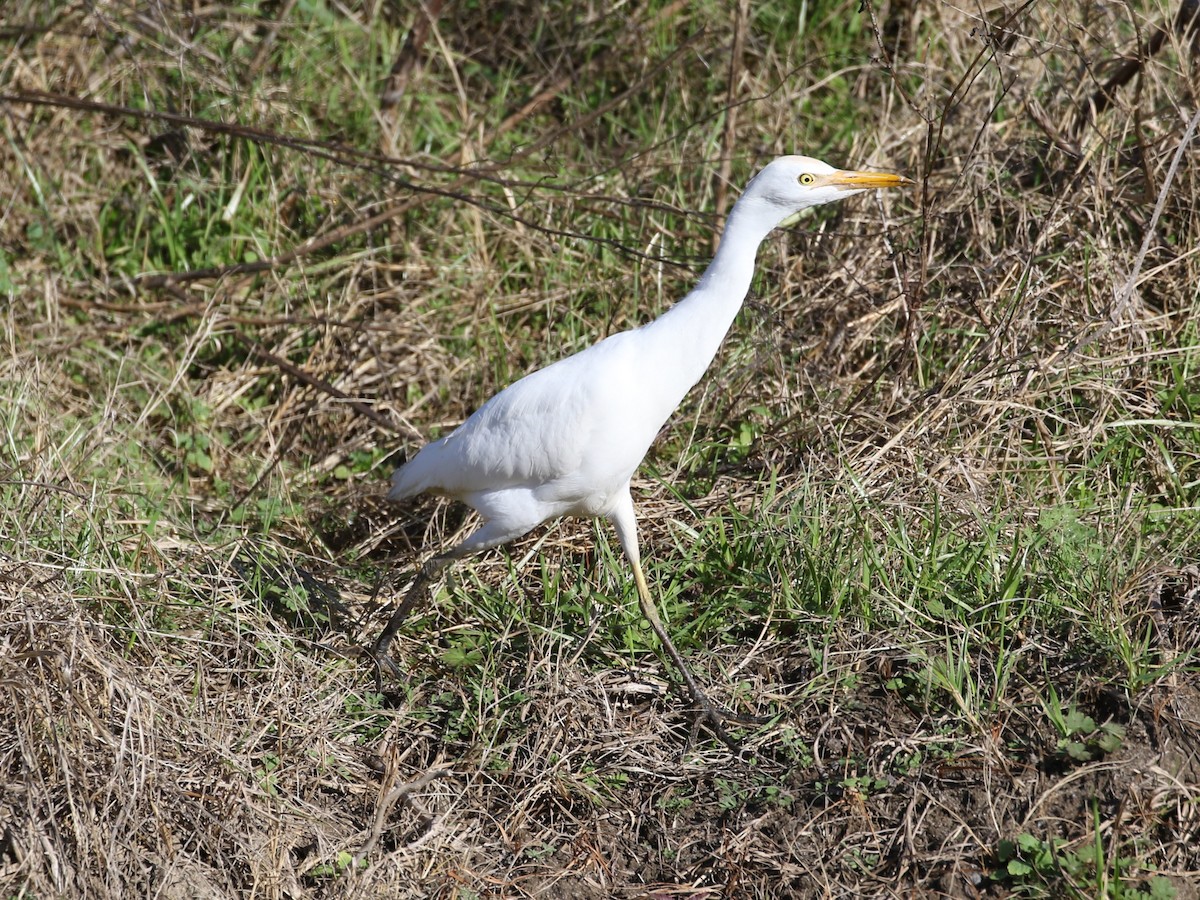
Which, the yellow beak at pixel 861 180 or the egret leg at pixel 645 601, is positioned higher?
the yellow beak at pixel 861 180

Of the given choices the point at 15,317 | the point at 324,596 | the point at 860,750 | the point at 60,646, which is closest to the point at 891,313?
the point at 860,750

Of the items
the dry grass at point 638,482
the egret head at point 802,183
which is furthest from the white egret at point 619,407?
the dry grass at point 638,482

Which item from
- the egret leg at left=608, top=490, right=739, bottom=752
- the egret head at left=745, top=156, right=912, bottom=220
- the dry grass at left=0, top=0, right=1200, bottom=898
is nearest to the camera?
the dry grass at left=0, top=0, right=1200, bottom=898

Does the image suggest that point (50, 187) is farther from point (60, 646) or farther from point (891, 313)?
point (891, 313)

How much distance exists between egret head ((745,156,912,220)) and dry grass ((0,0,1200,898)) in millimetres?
721

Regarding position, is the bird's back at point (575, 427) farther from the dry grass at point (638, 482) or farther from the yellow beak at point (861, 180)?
the yellow beak at point (861, 180)

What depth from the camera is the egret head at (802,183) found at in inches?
122

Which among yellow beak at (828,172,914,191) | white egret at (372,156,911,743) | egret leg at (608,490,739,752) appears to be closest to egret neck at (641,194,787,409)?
white egret at (372,156,911,743)

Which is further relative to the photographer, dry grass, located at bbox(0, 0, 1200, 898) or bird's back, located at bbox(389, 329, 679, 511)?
bird's back, located at bbox(389, 329, 679, 511)

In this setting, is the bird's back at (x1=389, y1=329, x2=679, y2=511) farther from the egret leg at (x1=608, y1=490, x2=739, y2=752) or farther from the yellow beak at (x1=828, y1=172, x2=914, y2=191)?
the yellow beak at (x1=828, y1=172, x2=914, y2=191)

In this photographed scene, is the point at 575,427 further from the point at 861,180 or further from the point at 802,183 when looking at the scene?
the point at 861,180

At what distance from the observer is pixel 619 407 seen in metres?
3.18

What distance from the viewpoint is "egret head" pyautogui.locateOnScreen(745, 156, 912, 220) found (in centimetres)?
311

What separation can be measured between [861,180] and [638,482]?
1.37m
